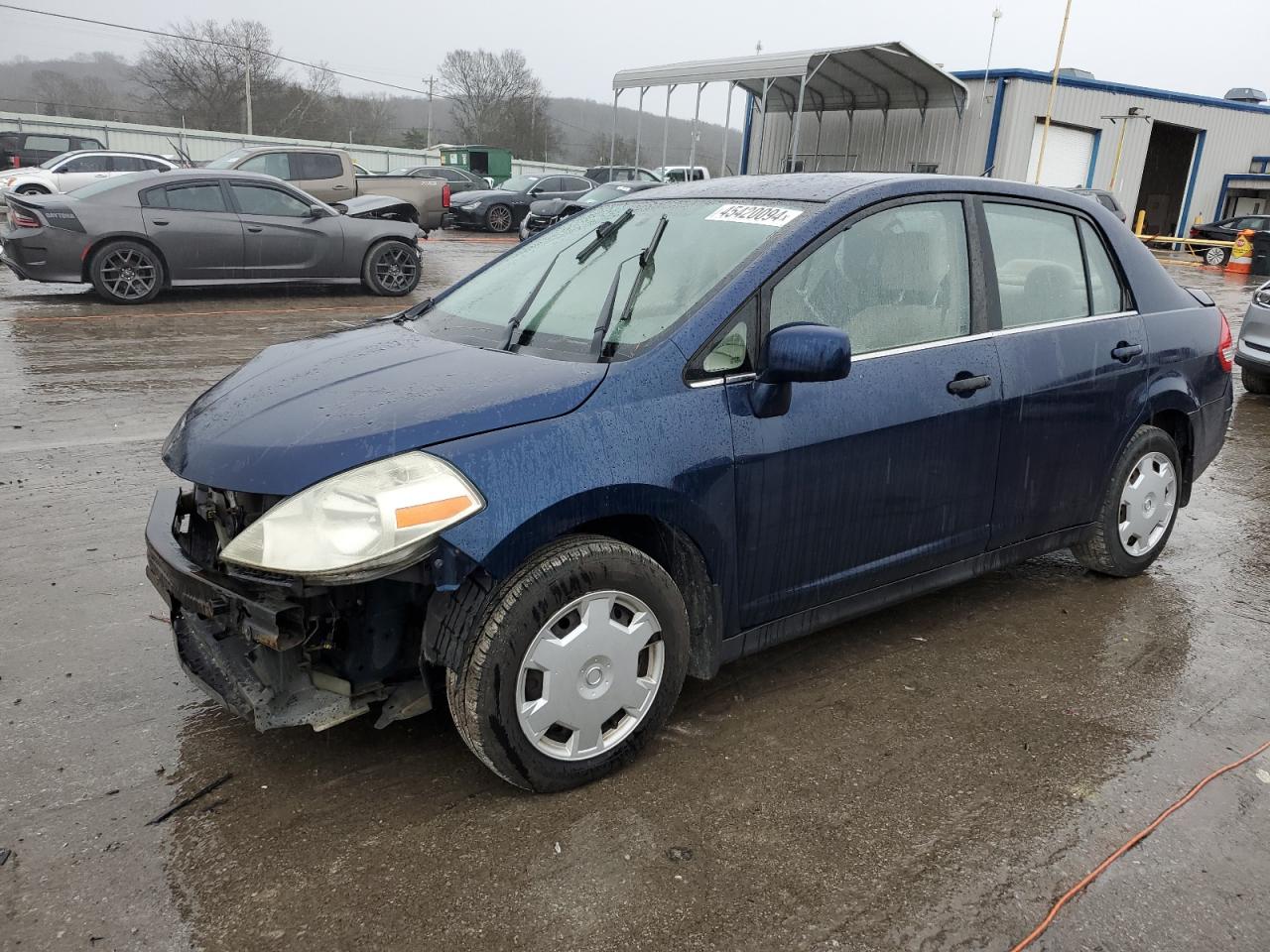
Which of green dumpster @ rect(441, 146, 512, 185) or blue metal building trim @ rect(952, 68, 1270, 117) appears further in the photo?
green dumpster @ rect(441, 146, 512, 185)

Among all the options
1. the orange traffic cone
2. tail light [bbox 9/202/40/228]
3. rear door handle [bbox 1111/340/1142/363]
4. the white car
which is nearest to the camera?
rear door handle [bbox 1111/340/1142/363]

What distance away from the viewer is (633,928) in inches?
87.4

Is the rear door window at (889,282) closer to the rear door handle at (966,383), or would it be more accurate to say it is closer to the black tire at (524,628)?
Result: the rear door handle at (966,383)

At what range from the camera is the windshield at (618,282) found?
2.95 metres

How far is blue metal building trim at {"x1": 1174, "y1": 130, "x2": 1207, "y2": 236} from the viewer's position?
1308 inches

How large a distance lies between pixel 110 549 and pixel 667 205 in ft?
9.53

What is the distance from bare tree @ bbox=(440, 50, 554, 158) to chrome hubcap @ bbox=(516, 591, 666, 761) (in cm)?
7410

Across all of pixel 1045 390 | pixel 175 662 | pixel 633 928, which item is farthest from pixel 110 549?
pixel 1045 390

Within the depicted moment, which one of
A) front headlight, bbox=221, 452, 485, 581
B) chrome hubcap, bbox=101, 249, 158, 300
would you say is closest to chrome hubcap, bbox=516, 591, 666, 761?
front headlight, bbox=221, 452, 485, 581

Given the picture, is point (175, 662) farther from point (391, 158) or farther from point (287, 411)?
point (391, 158)

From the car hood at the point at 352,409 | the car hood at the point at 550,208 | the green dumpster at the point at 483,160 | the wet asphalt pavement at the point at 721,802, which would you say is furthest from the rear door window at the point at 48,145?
the car hood at the point at 352,409

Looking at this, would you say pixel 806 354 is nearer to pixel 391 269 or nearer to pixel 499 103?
pixel 391 269

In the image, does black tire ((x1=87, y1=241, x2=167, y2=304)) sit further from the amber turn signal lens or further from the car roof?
the amber turn signal lens

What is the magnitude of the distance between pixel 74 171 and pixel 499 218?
9.35 m
